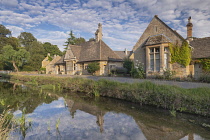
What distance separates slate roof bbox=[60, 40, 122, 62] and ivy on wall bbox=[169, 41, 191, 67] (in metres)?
10.9

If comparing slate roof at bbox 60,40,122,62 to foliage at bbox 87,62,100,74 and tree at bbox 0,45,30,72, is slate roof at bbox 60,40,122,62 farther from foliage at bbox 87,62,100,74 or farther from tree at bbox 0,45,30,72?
tree at bbox 0,45,30,72

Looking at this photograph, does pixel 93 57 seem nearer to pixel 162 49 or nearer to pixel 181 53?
pixel 162 49

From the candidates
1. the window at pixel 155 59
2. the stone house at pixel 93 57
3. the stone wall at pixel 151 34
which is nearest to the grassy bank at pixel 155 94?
the window at pixel 155 59

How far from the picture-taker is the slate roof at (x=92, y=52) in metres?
24.8

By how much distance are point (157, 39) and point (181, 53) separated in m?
2.79

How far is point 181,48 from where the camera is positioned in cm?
1510

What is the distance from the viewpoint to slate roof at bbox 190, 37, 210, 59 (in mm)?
14528

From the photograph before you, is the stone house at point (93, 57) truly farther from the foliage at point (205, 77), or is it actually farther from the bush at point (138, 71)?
the foliage at point (205, 77)

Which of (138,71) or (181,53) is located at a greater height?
(181,53)

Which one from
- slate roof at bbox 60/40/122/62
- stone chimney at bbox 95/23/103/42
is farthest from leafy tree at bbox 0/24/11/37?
stone chimney at bbox 95/23/103/42

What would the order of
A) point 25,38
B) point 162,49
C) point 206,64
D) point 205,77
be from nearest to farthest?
point 205,77 < point 206,64 < point 162,49 < point 25,38

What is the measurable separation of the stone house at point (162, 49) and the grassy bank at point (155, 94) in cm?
744

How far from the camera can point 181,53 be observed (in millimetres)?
15016

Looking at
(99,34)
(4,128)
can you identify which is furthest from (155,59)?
(4,128)
